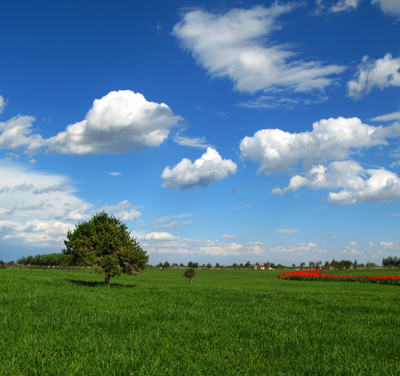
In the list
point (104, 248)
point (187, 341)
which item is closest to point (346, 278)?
point (104, 248)

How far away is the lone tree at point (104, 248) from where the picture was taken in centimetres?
2200

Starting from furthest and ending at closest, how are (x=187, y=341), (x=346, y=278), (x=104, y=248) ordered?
(x=346, y=278) → (x=104, y=248) → (x=187, y=341)

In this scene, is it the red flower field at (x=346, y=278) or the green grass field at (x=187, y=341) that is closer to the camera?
the green grass field at (x=187, y=341)

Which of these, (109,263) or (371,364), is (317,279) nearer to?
(109,263)

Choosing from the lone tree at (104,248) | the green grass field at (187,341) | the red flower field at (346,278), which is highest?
the lone tree at (104,248)

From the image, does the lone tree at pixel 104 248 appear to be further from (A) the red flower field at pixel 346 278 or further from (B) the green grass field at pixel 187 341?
(A) the red flower field at pixel 346 278

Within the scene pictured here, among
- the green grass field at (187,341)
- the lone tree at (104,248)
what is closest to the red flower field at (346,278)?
the lone tree at (104,248)

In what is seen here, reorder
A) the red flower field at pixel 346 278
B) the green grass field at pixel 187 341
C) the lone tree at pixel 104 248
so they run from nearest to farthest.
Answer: the green grass field at pixel 187 341 → the lone tree at pixel 104 248 → the red flower field at pixel 346 278

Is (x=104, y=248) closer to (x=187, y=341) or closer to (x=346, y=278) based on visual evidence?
(x=187, y=341)

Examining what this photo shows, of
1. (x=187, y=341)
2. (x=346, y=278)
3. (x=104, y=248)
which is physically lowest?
(x=346, y=278)

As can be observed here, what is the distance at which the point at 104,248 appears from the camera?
2225cm

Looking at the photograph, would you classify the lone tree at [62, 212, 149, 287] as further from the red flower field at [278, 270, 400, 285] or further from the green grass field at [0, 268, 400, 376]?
the red flower field at [278, 270, 400, 285]

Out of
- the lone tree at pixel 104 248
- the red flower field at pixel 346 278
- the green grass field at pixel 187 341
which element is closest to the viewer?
the green grass field at pixel 187 341

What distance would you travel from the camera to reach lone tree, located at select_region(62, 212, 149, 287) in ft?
72.2
